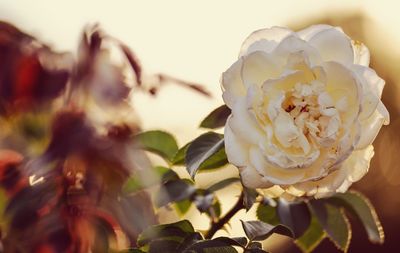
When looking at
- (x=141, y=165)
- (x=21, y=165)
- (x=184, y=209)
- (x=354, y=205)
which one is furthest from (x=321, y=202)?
(x=21, y=165)

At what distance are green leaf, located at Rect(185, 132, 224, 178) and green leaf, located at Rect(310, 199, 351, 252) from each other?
210 millimetres

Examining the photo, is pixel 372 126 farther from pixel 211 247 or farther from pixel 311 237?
pixel 311 237

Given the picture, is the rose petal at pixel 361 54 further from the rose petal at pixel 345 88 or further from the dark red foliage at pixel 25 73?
the dark red foliage at pixel 25 73

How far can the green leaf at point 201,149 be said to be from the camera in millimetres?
913

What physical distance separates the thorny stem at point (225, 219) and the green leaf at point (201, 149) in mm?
75

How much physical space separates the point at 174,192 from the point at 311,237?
18 cm

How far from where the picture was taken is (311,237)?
118cm

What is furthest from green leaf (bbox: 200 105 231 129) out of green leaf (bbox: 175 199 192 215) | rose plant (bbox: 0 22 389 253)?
green leaf (bbox: 175 199 192 215)

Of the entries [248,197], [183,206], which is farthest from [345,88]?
[183,206]

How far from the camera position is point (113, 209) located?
0.96 metres

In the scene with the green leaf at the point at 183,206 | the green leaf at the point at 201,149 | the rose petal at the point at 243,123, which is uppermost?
the rose petal at the point at 243,123

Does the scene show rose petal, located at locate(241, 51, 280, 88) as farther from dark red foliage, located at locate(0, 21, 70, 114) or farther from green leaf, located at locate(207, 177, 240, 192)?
green leaf, located at locate(207, 177, 240, 192)

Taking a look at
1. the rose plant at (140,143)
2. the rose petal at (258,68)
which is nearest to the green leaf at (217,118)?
the rose plant at (140,143)

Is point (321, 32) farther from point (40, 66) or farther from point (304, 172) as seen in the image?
point (40, 66)
